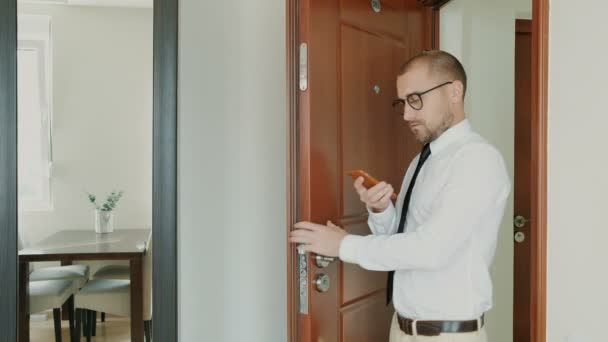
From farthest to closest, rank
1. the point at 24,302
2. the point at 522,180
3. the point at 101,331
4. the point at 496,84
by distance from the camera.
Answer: the point at 522,180, the point at 496,84, the point at 101,331, the point at 24,302

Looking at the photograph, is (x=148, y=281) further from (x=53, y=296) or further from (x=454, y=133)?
(x=454, y=133)

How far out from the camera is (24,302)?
6.64ft

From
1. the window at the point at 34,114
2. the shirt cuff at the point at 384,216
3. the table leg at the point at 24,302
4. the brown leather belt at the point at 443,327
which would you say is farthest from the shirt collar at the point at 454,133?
the table leg at the point at 24,302

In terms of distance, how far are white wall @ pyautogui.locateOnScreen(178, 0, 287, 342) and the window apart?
0.50m

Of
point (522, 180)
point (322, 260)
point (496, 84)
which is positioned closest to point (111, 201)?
point (322, 260)

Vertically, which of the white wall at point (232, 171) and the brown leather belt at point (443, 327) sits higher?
the white wall at point (232, 171)

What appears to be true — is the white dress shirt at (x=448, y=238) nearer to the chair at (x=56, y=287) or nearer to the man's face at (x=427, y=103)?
the man's face at (x=427, y=103)

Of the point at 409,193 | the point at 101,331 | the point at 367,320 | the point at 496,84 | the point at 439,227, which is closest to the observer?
the point at 439,227

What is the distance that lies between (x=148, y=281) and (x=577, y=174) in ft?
5.21

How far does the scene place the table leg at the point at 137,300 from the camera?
6.92ft

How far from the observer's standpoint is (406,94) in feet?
5.18

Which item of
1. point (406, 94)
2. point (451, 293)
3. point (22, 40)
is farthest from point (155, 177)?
point (451, 293)

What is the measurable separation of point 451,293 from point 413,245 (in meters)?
0.22

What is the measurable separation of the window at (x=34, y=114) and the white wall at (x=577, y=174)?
1742mm
